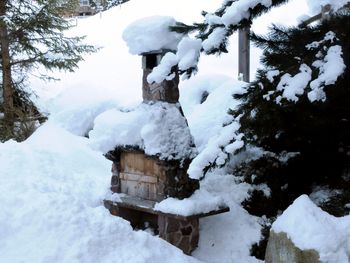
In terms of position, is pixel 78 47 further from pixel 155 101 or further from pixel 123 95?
pixel 155 101

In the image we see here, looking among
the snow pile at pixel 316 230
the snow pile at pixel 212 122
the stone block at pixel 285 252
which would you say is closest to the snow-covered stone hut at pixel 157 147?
the snow pile at pixel 212 122

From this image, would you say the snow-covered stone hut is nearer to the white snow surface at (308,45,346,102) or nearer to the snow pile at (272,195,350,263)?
the snow pile at (272,195,350,263)

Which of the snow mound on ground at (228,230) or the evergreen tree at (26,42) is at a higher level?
the evergreen tree at (26,42)

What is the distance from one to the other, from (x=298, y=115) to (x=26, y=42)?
766 cm

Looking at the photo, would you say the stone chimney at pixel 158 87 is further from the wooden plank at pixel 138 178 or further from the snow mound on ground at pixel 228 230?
the snow mound on ground at pixel 228 230

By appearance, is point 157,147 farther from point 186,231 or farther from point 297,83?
point 297,83

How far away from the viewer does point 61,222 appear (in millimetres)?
4703

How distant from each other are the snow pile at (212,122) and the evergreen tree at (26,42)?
3259mm

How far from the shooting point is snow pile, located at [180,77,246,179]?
11.9ft

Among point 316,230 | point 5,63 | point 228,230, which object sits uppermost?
point 5,63

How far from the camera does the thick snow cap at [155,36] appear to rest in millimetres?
4996

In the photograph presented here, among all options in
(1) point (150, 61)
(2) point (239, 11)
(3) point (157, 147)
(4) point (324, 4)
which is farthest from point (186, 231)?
(4) point (324, 4)

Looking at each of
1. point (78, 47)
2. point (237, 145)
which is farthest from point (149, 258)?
point (78, 47)

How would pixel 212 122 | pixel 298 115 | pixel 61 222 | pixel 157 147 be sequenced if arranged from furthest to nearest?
pixel 212 122 → pixel 298 115 → pixel 157 147 → pixel 61 222
